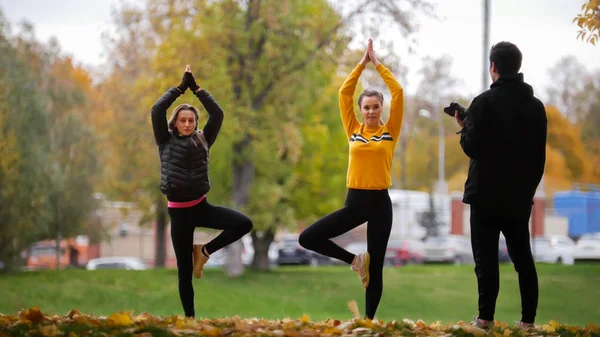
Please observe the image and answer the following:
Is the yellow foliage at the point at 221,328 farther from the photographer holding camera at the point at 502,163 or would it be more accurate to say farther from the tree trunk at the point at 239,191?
the tree trunk at the point at 239,191

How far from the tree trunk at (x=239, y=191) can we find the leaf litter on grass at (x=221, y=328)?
23283 millimetres

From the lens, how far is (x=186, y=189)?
7816 mm

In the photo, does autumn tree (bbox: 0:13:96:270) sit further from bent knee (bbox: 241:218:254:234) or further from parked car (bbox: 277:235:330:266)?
bent knee (bbox: 241:218:254:234)

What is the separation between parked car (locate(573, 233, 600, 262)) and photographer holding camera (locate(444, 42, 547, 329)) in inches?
1427

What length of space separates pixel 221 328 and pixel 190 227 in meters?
1.51

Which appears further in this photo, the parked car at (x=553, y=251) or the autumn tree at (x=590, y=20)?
the parked car at (x=553, y=251)

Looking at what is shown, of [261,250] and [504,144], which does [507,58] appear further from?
[261,250]

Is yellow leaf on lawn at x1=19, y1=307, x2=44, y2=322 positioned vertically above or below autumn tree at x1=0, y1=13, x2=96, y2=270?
below

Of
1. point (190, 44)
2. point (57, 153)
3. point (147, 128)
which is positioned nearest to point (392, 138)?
point (190, 44)

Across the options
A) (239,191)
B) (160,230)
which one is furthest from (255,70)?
(160,230)

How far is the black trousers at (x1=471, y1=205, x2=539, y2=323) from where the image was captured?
7.23 m

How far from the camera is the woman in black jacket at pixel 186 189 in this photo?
25.8 feet

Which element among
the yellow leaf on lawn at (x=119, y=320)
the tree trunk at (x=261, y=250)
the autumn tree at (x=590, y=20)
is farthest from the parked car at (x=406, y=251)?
the yellow leaf on lawn at (x=119, y=320)

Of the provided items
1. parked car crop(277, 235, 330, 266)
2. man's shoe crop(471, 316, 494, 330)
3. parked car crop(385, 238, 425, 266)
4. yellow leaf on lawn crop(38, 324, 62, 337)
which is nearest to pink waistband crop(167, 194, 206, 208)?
yellow leaf on lawn crop(38, 324, 62, 337)
